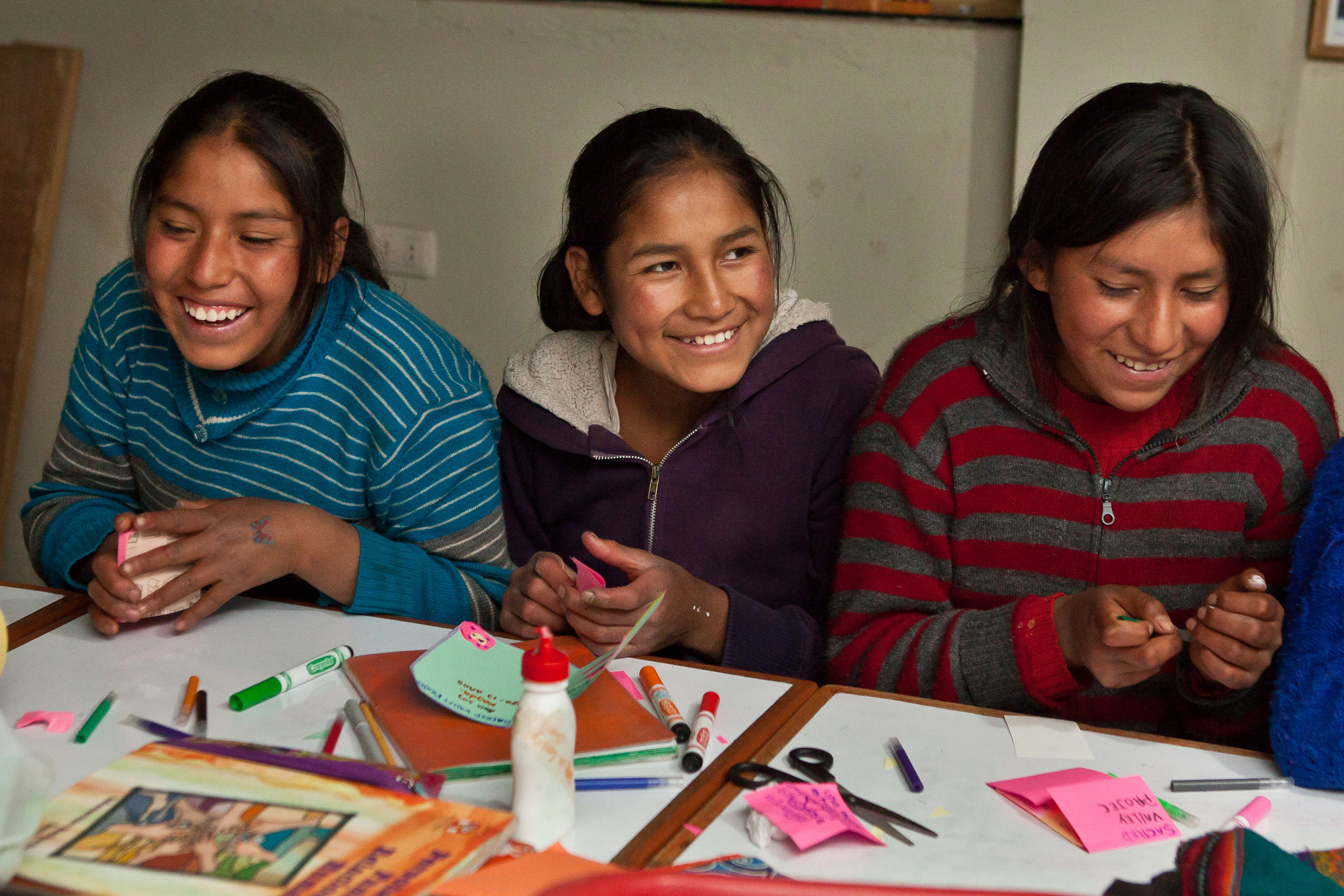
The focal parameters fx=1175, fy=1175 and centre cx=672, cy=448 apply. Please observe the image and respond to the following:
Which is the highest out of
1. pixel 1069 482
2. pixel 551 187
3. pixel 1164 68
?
pixel 1164 68

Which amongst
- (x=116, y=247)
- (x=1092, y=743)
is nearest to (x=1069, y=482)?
(x=1092, y=743)

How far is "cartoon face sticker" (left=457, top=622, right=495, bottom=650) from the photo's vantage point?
1.12m

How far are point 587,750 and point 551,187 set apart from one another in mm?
1743

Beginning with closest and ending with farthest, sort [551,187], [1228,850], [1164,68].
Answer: [1228,850]
[1164,68]
[551,187]

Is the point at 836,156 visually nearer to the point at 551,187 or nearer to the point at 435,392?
the point at 551,187

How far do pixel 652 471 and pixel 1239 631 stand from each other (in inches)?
29.9

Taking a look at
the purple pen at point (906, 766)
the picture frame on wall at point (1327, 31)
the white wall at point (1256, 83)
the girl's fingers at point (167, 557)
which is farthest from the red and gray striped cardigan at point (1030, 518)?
the picture frame on wall at point (1327, 31)

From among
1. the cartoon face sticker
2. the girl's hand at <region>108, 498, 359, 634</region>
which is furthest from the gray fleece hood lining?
the cartoon face sticker

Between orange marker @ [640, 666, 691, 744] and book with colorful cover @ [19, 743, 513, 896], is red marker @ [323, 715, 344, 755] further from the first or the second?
orange marker @ [640, 666, 691, 744]

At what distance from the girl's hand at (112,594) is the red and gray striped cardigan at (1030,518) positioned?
76cm

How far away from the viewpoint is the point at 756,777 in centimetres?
93

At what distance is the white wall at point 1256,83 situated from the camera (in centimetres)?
201

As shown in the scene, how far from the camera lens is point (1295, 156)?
2.11 meters

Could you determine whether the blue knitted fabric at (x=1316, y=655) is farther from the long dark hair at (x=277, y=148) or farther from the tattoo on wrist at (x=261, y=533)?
the long dark hair at (x=277, y=148)
